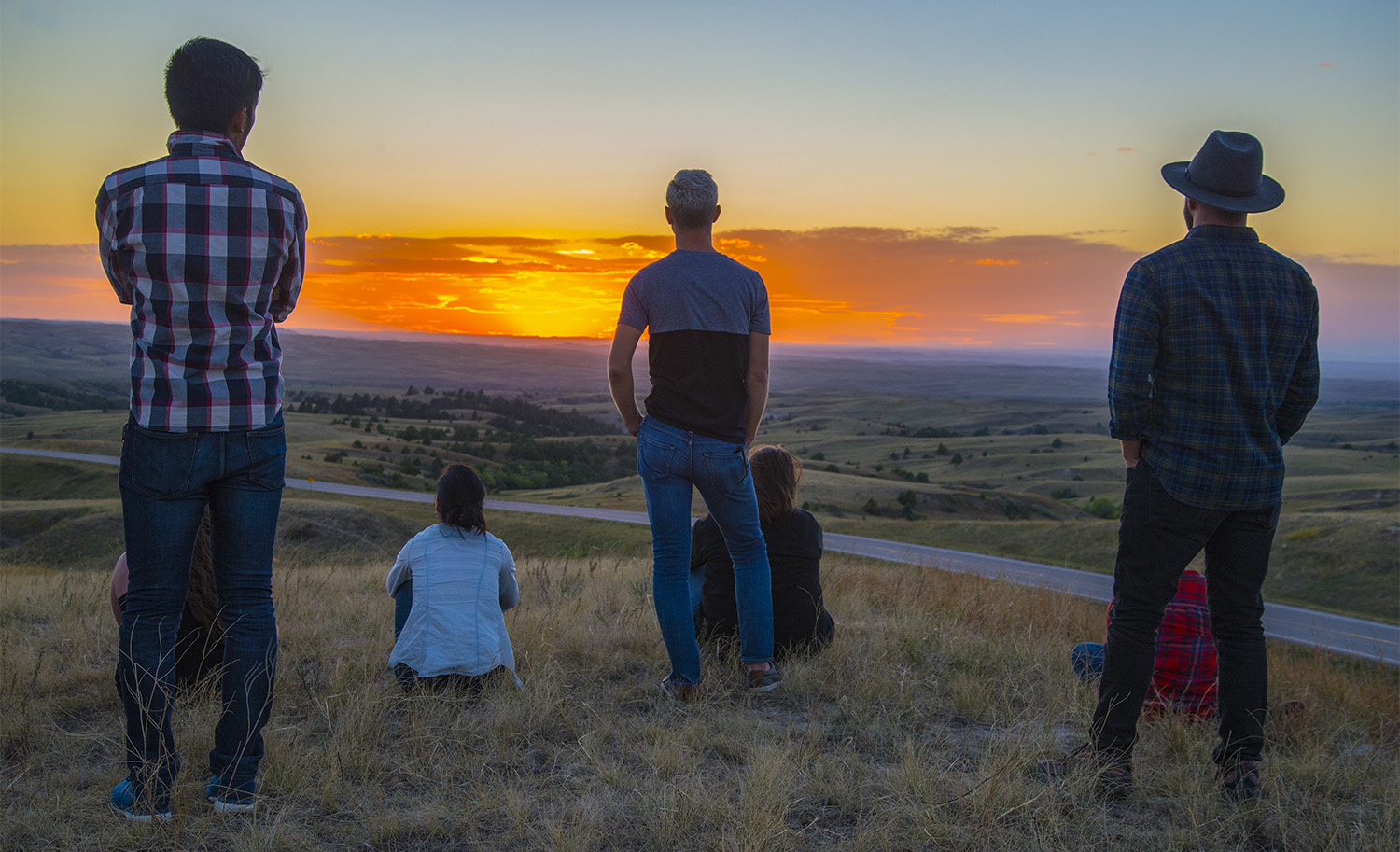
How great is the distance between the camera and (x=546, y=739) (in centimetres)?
383

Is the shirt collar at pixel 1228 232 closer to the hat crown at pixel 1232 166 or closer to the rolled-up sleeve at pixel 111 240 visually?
the hat crown at pixel 1232 166

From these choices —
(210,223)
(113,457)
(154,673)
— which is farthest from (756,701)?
(113,457)

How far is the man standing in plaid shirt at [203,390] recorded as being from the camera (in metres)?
2.68

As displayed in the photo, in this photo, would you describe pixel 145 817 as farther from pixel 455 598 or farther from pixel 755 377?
pixel 755 377

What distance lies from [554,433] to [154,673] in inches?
3992

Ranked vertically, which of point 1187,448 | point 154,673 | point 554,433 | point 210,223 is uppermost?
point 210,223

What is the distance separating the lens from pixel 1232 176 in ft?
10.6

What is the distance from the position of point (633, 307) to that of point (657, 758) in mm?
1929

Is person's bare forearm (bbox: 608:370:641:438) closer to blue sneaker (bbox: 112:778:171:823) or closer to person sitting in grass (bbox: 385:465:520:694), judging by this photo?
person sitting in grass (bbox: 385:465:520:694)

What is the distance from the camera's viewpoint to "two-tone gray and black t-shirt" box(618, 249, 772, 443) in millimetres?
4008

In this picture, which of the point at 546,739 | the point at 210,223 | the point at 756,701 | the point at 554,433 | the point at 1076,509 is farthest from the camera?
the point at 554,433

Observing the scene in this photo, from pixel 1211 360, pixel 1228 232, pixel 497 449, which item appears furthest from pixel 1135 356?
pixel 497 449

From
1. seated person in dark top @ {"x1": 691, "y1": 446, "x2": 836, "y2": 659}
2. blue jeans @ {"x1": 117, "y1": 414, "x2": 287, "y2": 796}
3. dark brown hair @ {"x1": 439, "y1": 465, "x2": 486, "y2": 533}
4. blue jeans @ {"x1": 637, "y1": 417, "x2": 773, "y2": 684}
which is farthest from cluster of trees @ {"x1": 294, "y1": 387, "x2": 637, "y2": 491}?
blue jeans @ {"x1": 117, "y1": 414, "x2": 287, "y2": 796}

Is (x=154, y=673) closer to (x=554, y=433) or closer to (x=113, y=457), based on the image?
(x=113, y=457)
